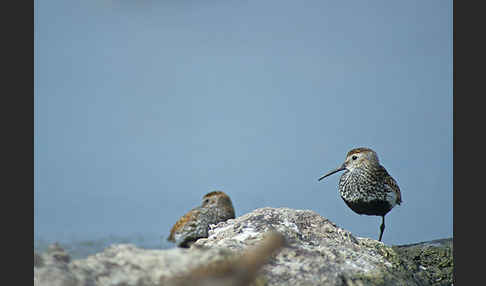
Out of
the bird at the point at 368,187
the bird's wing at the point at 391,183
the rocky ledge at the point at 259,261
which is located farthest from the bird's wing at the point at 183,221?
the rocky ledge at the point at 259,261

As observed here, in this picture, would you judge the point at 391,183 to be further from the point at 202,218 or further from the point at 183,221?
the point at 183,221

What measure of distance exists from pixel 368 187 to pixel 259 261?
309 centimetres

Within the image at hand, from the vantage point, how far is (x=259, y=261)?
934 millimetres

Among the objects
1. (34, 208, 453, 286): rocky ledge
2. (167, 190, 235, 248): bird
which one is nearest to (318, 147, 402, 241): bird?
(34, 208, 453, 286): rocky ledge

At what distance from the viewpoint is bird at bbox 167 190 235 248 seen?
5312 mm

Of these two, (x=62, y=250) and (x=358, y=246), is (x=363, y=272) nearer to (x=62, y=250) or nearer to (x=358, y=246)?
(x=358, y=246)

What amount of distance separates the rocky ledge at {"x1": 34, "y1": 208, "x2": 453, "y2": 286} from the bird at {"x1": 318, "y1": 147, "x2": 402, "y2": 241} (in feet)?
3.20

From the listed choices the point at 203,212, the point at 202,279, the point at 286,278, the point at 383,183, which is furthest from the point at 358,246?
the point at 203,212

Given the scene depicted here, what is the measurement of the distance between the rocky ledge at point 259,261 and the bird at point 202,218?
2796mm

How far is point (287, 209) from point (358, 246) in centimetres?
43

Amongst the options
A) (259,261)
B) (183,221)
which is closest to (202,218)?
(183,221)

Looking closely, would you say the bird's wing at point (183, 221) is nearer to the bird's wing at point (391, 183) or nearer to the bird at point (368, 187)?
the bird at point (368, 187)

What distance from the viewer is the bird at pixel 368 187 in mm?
3883

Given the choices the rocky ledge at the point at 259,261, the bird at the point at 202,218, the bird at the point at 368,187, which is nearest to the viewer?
the rocky ledge at the point at 259,261
